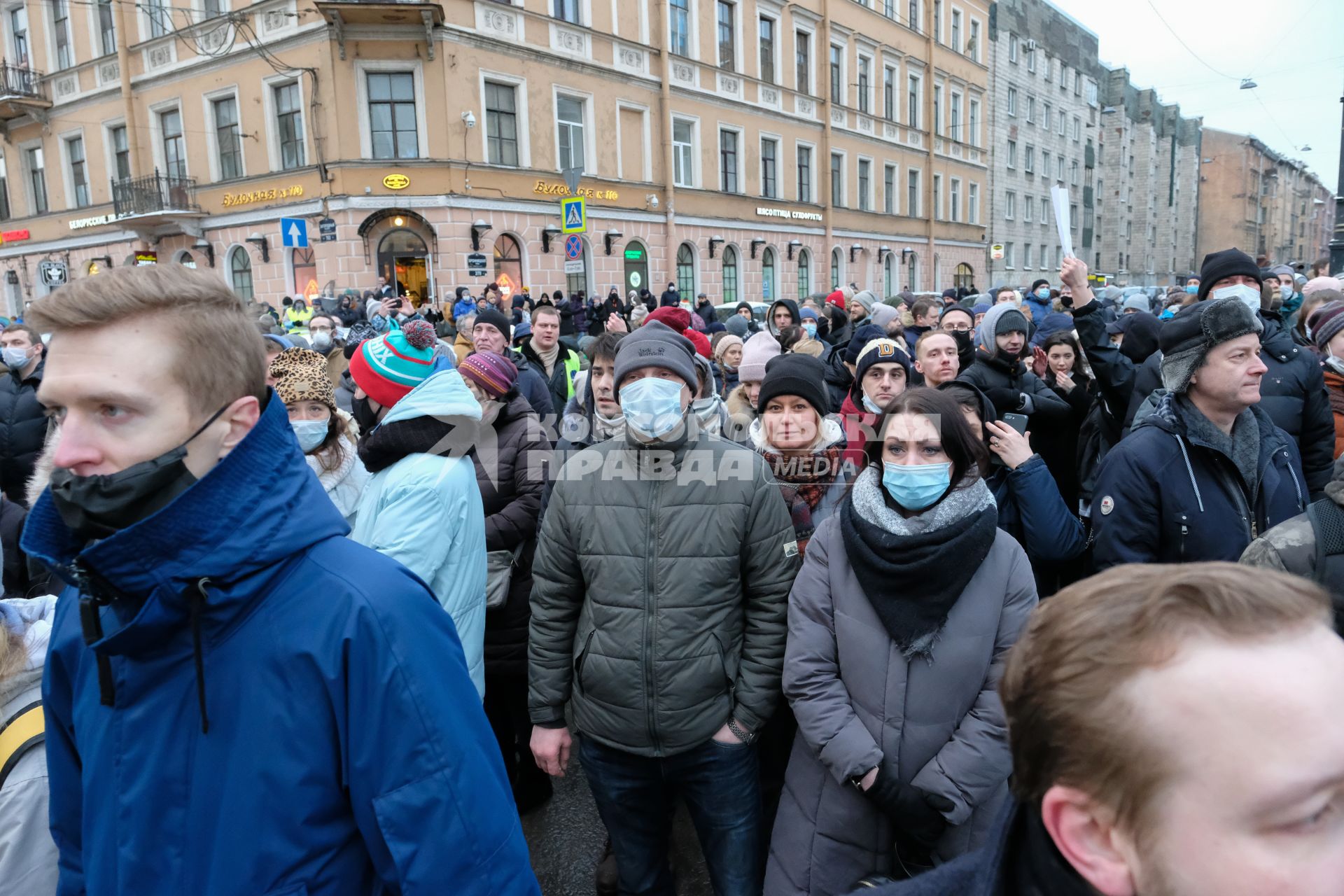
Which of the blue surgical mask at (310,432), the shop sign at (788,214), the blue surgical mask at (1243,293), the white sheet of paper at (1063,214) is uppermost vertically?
the shop sign at (788,214)

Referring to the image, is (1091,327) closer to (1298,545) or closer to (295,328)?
(1298,545)

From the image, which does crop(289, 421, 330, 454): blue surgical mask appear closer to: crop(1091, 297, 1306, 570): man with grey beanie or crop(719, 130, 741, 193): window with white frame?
crop(1091, 297, 1306, 570): man with grey beanie

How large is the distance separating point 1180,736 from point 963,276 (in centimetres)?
4026

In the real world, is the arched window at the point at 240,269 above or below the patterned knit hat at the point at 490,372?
above

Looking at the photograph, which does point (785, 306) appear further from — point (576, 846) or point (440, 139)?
point (440, 139)

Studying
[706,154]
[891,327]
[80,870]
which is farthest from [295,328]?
[706,154]

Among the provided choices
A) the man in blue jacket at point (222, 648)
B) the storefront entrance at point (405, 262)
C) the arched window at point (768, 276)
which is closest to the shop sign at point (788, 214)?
the arched window at point (768, 276)

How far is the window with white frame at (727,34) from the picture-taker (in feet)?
80.9

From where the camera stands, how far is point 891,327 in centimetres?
706

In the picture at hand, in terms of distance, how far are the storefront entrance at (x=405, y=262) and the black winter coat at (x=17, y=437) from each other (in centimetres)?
1407

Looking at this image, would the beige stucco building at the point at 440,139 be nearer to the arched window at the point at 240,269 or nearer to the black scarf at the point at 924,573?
the arched window at the point at 240,269

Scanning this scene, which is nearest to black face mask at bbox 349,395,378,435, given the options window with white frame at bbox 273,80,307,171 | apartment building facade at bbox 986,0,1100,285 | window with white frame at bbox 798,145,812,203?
window with white frame at bbox 273,80,307,171

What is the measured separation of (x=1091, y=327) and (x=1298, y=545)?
103 inches

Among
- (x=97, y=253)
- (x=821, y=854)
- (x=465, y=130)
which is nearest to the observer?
(x=821, y=854)
